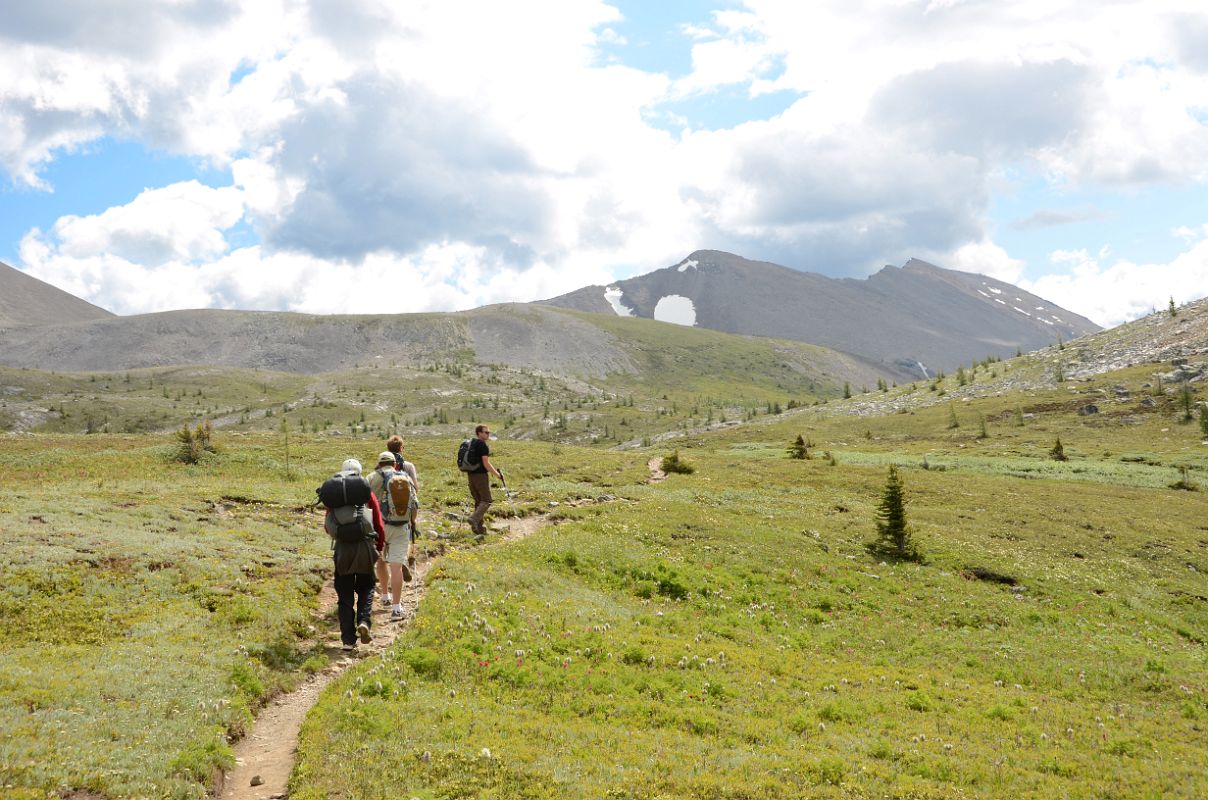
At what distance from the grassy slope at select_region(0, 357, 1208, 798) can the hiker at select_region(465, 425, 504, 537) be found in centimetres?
283

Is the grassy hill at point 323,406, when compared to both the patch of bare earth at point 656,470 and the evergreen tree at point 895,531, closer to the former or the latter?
the patch of bare earth at point 656,470

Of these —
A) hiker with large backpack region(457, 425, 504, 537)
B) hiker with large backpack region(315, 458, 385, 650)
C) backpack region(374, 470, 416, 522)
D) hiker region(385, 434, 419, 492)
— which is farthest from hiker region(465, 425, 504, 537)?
hiker with large backpack region(315, 458, 385, 650)

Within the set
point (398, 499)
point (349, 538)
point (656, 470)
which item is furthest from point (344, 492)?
point (656, 470)

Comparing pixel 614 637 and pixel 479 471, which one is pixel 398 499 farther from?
pixel 479 471

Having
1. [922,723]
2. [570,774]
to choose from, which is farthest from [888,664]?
[570,774]

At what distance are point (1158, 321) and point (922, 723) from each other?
5281 inches

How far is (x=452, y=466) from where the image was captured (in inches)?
1876

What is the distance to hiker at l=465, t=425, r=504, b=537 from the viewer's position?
27.0 meters

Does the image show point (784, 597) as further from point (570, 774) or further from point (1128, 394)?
point (1128, 394)

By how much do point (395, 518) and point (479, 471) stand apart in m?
8.41

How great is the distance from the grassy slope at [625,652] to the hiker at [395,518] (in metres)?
1.09

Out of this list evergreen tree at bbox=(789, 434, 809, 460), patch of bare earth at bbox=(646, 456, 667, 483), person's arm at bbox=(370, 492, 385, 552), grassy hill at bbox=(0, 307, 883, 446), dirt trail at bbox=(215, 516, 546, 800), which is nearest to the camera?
dirt trail at bbox=(215, 516, 546, 800)

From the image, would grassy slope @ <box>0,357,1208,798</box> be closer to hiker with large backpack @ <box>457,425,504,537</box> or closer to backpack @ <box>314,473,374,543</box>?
backpack @ <box>314,473,374,543</box>

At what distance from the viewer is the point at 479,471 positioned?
27453 millimetres
